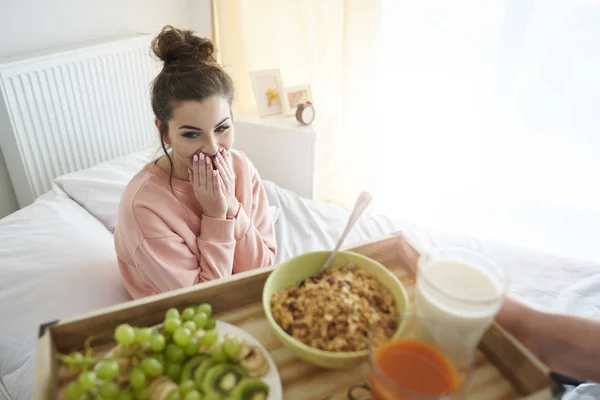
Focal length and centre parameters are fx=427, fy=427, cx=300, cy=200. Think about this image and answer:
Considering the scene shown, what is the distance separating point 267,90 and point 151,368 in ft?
6.04

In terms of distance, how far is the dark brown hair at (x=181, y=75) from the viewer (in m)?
1.14

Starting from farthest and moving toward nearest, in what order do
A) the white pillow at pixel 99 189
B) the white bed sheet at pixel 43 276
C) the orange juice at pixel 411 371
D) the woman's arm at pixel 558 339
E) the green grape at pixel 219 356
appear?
1. the white pillow at pixel 99 189
2. the white bed sheet at pixel 43 276
3. the woman's arm at pixel 558 339
4. the green grape at pixel 219 356
5. the orange juice at pixel 411 371

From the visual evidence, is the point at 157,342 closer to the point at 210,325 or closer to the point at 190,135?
the point at 210,325

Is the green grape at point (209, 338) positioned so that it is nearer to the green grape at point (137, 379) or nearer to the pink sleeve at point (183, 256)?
the green grape at point (137, 379)

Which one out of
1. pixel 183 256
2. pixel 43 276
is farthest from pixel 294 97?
pixel 43 276

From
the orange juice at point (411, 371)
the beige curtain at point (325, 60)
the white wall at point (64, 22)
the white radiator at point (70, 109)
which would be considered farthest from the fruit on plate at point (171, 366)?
the beige curtain at point (325, 60)

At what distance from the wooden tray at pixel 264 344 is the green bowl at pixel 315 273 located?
1.2 inches

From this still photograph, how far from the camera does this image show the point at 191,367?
672 millimetres

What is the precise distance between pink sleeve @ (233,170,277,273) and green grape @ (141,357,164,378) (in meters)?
0.65

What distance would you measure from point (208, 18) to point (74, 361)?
7.28ft

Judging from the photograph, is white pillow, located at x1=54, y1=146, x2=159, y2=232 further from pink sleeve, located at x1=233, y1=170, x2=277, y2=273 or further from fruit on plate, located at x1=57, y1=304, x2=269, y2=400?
fruit on plate, located at x1=57, y1=304, x2=269, y2=400

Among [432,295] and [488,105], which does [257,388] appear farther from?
[488,105]

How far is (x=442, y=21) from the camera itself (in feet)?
6.61

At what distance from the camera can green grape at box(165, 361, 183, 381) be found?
0.66 m
